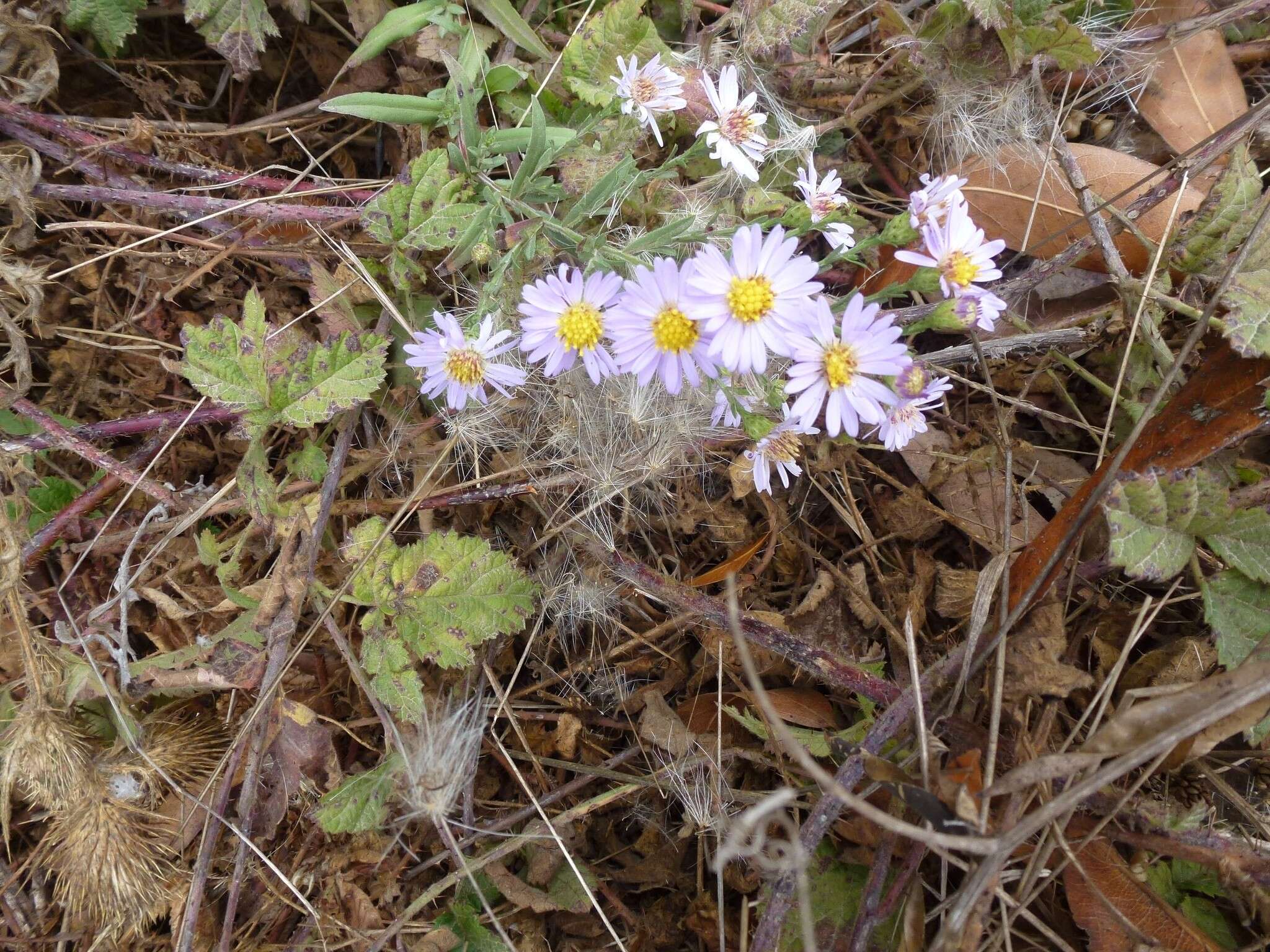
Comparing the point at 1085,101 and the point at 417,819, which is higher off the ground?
the point at 1085,101

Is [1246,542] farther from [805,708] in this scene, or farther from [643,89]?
[643,89]

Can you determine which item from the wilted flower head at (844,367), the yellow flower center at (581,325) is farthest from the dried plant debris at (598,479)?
the wilted flower head at (844,367)

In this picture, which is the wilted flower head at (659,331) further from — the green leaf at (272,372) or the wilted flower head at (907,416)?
the green leaf at (272,372)

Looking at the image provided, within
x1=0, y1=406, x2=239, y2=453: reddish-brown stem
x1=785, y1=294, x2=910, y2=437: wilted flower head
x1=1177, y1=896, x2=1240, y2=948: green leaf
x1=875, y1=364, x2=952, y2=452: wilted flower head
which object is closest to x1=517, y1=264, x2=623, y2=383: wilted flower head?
x1=785, y1=294, x2=910, y2=437: wilted flower head

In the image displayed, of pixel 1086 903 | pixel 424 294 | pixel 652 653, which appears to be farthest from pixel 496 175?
pixel 1086 903

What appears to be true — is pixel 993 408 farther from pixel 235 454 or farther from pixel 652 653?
pixel 235 454
